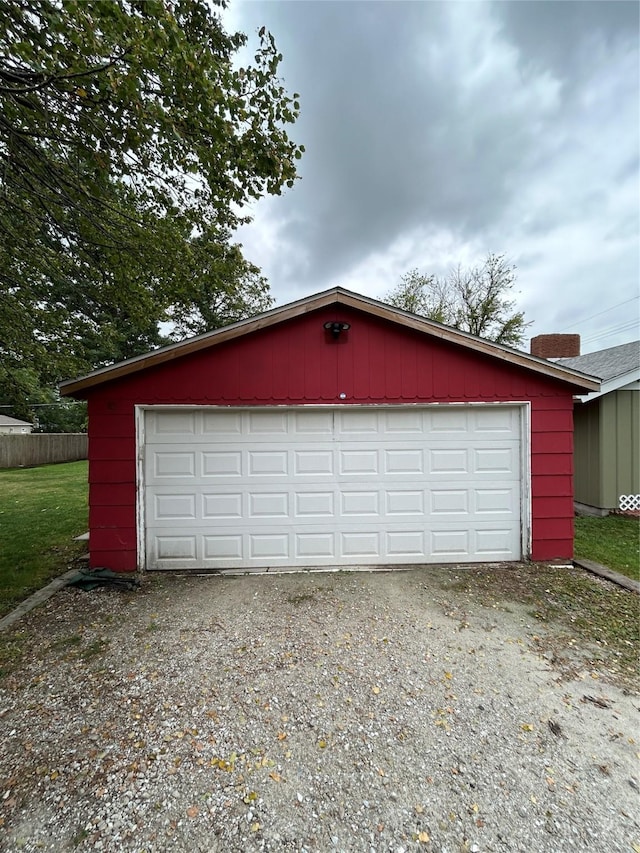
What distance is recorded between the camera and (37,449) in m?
18.9

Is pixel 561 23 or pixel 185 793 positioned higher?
pixel 561 23

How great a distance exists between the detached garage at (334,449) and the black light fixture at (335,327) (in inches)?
0.9

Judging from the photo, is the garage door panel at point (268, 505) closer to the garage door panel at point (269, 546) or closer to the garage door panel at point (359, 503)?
the garage door panel at point (269, 546)

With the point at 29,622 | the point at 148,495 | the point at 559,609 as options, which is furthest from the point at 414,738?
the point at 148,495

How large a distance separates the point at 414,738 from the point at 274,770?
0.85 meters

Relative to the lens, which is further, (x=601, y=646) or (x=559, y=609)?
(x=559, y=609)

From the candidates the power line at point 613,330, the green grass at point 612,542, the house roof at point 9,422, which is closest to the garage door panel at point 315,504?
the green grass at point 612,542

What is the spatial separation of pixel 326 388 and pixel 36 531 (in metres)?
6.35

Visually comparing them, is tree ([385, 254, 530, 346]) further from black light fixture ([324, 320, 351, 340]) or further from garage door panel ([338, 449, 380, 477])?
garage door panel ([338, 449, 380, 477])

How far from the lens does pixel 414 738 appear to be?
2227mm

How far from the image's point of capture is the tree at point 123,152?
115 inches

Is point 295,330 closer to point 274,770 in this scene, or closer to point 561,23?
point 274,770

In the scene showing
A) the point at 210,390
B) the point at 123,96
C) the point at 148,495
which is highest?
the point at 123,96

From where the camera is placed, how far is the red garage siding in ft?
15.8
